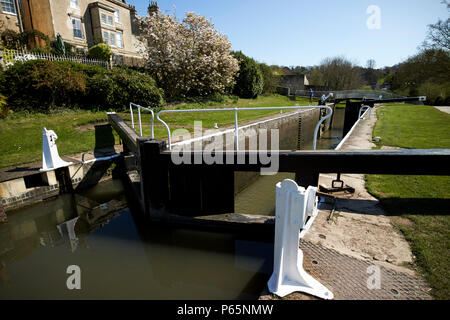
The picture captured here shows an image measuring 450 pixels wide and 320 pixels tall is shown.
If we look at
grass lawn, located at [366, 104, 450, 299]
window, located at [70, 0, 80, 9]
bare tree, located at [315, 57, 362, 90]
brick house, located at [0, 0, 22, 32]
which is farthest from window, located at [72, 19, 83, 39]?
bare tree, located at [315, 57, 362, 90]

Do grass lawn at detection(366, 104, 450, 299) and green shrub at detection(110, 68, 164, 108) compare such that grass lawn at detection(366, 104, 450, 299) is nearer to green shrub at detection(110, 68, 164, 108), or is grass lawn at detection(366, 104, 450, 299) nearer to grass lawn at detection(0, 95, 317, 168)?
grass lawn at detection(0, 95, 317, 168)

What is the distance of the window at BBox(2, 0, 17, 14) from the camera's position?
16.6 m

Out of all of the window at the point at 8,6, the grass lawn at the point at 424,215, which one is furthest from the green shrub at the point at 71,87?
the grass lawn at the point at 424,215

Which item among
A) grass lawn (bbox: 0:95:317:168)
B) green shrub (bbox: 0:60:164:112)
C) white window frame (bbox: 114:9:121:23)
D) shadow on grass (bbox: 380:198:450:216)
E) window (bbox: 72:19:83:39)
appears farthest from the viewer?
white window frame (bbox: 114:9:121:23)

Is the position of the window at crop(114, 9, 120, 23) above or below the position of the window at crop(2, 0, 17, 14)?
above

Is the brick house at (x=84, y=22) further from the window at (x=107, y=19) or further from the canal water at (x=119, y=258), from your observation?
the canal water at (x=119, y=258)

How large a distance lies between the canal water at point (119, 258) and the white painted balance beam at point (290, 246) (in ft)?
2.86

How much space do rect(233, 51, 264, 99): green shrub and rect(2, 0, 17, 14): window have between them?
1719cm

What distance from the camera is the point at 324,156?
3.59m

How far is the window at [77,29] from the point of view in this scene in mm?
21000

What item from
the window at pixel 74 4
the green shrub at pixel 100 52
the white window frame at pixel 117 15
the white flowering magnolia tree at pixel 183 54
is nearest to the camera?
the white flowering magnolia tree at pixel 183 54

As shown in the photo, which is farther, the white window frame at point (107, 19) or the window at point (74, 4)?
the white window frame at point (107, 19)

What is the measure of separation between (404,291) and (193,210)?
368cm

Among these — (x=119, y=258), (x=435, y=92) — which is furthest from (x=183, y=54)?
(x=435, y=92)
